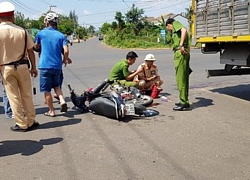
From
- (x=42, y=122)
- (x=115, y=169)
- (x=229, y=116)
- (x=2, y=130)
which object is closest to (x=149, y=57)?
(x=229, y=116)

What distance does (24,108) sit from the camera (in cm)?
552

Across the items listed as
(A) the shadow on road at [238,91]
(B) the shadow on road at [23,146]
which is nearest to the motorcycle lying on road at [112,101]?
(B) the shadow on road at [23,146]

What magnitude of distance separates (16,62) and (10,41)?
0.31 m

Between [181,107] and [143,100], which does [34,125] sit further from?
[181,107]

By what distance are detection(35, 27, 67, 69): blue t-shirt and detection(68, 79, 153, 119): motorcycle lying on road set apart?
2.71 feet

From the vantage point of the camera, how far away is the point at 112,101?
6.05m

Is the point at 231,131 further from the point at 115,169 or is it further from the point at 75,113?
the point at 75,113

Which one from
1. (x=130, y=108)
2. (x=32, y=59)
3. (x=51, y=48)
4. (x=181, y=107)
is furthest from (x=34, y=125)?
(x=181, y=107)

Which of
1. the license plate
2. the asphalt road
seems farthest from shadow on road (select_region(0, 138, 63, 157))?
the license plate

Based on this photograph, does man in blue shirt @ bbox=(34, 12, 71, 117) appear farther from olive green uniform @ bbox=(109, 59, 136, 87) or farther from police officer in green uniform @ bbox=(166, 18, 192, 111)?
police officer in green uniform @ bbox=(166, 18, 192, 111)

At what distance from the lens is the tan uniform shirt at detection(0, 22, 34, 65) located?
16.8 ft

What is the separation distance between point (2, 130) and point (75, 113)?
1.46 meters

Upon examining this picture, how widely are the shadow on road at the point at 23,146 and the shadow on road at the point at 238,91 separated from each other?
4646 mm

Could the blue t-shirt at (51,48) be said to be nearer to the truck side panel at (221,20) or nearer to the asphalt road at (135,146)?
the asphalt road at (135,146)
